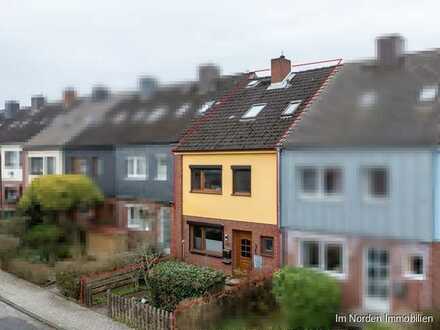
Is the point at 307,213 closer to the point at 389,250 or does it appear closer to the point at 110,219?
the point at 389,250

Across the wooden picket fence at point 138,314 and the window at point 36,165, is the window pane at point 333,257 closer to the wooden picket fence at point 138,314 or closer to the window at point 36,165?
the wooden picket fence at point 138,314

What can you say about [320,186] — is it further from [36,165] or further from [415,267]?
[36,165]

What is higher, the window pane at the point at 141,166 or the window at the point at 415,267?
the window pane at the point at 141,166

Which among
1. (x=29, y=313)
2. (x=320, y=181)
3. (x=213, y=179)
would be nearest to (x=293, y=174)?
(x=320, y=181)

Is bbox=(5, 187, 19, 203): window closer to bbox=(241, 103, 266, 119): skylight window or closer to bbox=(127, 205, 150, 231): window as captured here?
bbox=(127, 205, 150, 231): window

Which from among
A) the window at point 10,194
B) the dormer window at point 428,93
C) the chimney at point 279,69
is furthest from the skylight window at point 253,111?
the window at point 10,194
